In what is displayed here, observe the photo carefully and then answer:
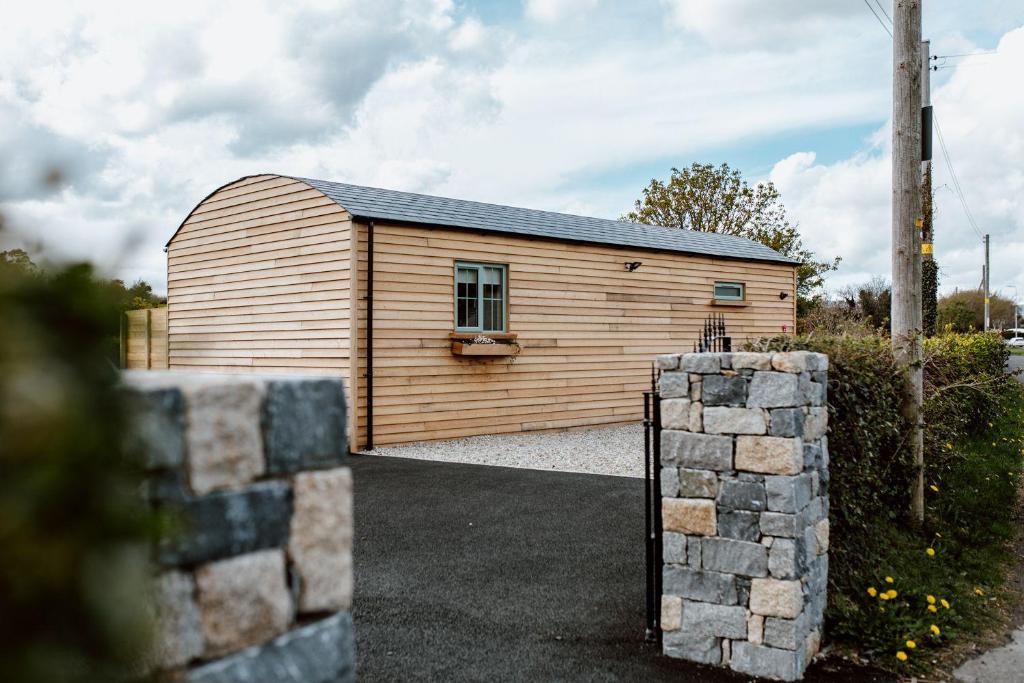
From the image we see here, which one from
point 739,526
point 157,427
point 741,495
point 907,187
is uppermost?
point 907,187

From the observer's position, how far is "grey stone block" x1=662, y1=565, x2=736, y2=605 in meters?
3.98

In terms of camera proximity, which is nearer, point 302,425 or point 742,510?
point 302,425

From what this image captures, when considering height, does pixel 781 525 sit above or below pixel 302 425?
below

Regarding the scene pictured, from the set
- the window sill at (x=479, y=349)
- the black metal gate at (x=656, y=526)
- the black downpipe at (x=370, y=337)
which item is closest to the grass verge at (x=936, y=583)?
the black metal gate at (x=656, y=526)

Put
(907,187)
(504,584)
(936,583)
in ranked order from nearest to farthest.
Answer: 1. (936,583)
2. (504,584)
3. (907,187)

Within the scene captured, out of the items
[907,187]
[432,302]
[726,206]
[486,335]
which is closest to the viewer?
[907,187]

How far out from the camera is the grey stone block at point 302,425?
1.44m

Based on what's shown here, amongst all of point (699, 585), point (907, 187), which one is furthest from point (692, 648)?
point (907, 187)

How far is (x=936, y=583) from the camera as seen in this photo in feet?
16.3

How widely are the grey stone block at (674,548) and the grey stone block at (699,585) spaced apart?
4cm

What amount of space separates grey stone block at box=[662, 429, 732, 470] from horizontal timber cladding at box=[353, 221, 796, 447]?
704 centimetres

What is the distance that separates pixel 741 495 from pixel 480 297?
835 centimetres

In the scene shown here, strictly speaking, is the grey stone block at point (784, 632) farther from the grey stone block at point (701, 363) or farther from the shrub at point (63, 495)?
the shrub at point (63, 495)

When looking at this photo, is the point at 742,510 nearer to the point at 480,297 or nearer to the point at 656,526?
the point at 656,526
